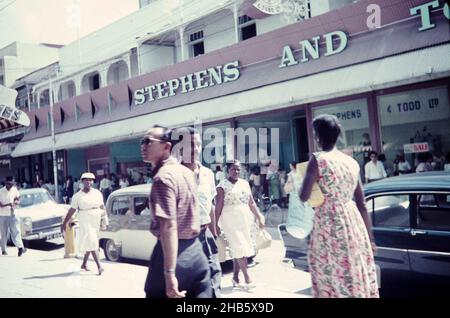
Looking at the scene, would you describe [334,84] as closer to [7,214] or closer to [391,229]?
[391,229]

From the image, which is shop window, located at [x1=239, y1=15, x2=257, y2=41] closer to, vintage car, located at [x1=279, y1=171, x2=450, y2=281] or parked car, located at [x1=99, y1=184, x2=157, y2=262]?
parked car, located at [x1=99, y1=184, x2=157, y2=262]

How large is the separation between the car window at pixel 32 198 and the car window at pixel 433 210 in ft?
34.0

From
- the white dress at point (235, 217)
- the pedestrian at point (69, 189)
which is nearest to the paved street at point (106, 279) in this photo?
the white dress at point (235, 217)

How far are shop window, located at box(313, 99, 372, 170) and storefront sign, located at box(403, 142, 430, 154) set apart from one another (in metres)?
0.98

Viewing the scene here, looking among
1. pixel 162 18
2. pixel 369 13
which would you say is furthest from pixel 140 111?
pixel 369 13

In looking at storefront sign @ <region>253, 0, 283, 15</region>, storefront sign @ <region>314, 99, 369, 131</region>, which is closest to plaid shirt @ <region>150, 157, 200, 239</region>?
storefront sign @ <region>314, 99, 369, 131</region>

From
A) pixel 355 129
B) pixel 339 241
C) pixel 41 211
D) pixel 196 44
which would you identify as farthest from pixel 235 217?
pixel 196 44

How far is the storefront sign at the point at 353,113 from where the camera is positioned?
12484 mm

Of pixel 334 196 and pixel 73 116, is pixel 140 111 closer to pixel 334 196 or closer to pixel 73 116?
pixel 73 116

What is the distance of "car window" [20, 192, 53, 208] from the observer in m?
11.9

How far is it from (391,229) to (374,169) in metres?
7.04

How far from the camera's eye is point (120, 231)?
795 centimetres
